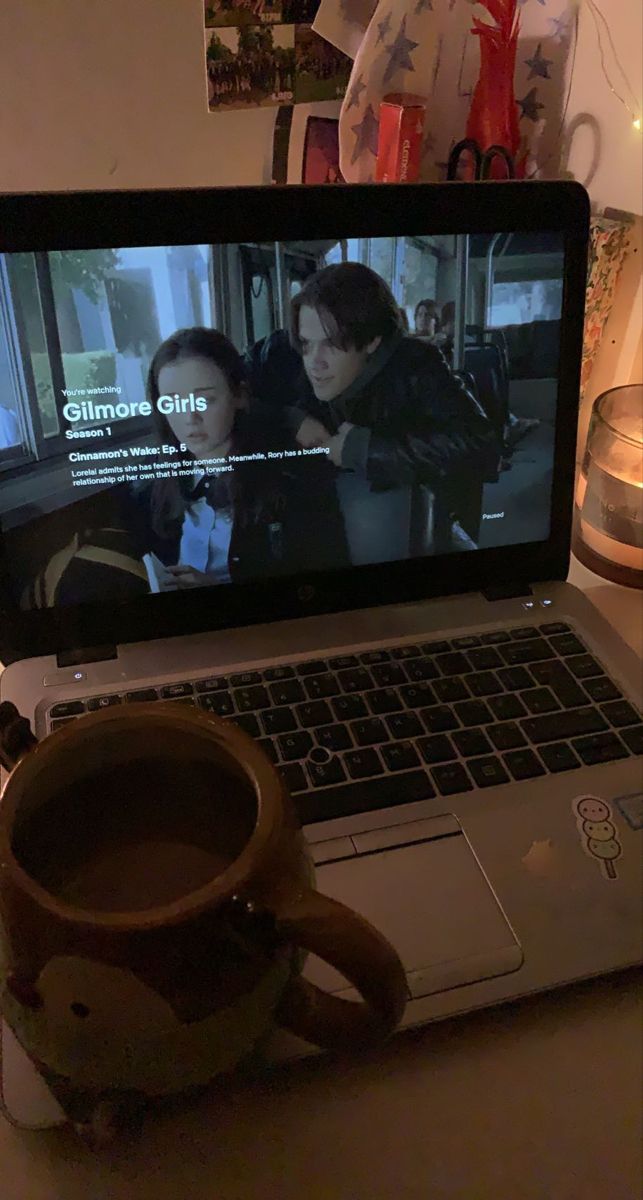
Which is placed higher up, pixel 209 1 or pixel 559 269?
pixel 209 1

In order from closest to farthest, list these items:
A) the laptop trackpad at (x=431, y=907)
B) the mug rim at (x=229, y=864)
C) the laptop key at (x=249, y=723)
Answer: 1. the mug rim at (x=229, y=864)
2. the laptop trackpad at (x=431, y=907)
3. the laptop key at (x=249, y=723)

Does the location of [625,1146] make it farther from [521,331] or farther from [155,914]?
[521,331]

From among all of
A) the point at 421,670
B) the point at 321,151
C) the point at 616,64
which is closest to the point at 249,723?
the point at 421,670

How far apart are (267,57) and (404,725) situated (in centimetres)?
53

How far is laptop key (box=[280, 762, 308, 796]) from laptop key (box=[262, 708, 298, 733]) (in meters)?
0.03

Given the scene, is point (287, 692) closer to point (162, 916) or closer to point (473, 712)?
point (473, 712)

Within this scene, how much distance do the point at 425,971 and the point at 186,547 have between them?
0.30 meters

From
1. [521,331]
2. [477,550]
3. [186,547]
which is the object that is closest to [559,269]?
[521,331]

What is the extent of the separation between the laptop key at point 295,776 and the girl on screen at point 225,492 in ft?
0.50

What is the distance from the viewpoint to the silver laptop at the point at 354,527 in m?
0.46

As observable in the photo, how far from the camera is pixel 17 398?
0.50 metres

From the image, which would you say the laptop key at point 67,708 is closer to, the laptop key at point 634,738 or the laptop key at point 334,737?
the laptop key at point 334,737

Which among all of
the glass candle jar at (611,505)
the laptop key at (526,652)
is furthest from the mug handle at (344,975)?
the glass candle jar at (611,505)

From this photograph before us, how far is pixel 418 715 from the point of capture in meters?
0.52
